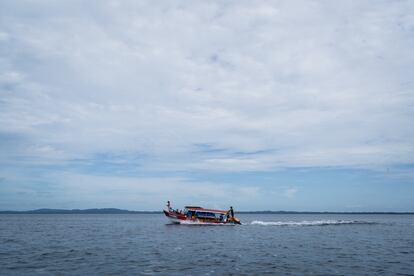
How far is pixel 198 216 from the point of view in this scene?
255 ft

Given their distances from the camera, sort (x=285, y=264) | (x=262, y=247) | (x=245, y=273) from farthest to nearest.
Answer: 1. (x=262, y=247)
2. (x=285, y=264)
3. (x=245, y=273)

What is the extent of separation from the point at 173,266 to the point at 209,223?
50.1 m

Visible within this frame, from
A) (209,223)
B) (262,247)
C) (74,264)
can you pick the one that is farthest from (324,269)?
(209,223)

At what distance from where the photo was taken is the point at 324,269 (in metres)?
27.8

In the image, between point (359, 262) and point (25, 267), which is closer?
point (25, 267)

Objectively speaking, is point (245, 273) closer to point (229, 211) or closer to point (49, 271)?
point (49, 271)

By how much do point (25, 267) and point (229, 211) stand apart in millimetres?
56397

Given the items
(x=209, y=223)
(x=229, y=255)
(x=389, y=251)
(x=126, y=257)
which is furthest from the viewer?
(x=209, y=223)

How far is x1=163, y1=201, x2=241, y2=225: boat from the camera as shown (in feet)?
254

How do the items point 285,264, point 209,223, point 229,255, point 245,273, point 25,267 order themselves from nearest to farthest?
1. point 245,273
2. point 25,267
3. point 285,264
4. point 229,255
5. point 209,223

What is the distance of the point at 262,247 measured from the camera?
4222 centimetres

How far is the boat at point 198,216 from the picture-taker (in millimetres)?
77312

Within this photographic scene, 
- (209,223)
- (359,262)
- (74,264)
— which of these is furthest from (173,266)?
(209,223)

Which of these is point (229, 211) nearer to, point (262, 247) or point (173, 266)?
point (262, 247)
